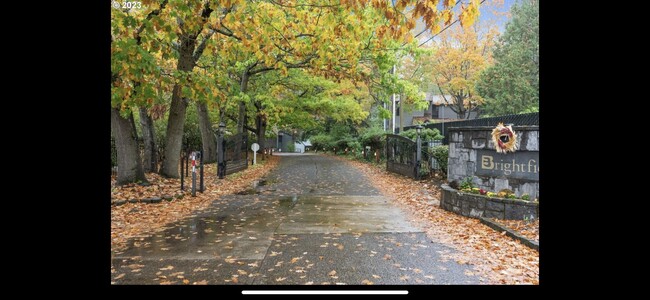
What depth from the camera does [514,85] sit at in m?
25.0

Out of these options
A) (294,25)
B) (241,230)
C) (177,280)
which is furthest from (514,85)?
(177,280)

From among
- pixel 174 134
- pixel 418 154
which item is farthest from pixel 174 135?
pixel 418 154

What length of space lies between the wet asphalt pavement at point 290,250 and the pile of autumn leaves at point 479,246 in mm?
209

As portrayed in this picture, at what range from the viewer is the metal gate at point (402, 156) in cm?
Result: 1352

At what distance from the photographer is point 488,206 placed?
21.9 ft

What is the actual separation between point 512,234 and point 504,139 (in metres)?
1.84

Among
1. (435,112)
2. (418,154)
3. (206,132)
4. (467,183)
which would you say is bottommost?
(467,183)

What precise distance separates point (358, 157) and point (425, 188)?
45.9 ft

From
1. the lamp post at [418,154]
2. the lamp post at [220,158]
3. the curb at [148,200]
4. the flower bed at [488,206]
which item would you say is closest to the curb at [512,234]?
the flower bed at [488,206]

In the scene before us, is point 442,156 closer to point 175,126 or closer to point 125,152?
point 175,126

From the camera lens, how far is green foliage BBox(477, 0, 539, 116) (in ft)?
81.2

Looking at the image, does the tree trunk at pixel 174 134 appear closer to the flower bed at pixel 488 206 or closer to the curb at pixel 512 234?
the flower bed at pixel 488 206

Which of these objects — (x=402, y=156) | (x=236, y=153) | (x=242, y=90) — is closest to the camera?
(x=402, y=156)
